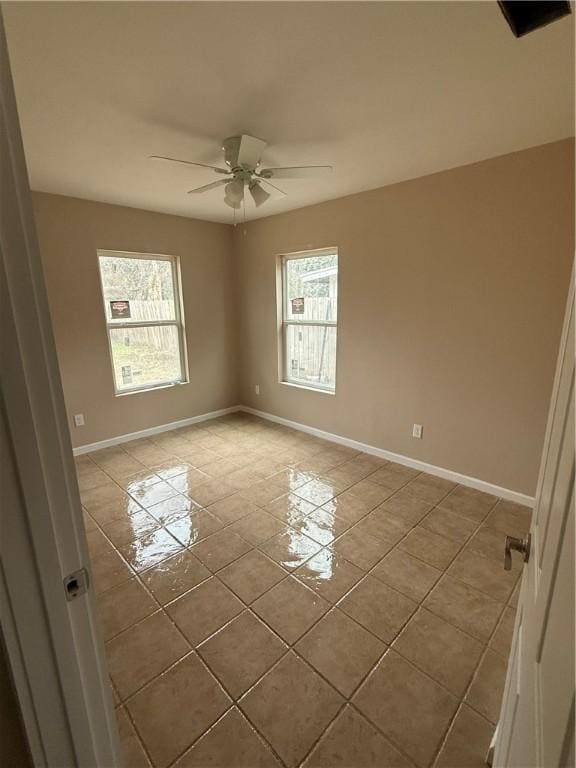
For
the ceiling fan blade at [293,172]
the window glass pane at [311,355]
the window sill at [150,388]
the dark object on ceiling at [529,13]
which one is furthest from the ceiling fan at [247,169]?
the window sill at [150,388]

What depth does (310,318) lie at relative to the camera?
389 cm

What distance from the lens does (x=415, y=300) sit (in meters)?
2.92

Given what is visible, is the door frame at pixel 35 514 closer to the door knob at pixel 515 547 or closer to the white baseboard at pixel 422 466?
the door knob at pixel 515 547

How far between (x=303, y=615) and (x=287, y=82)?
8.28ft

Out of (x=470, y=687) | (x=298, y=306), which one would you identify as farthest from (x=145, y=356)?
(x=470, y=687)

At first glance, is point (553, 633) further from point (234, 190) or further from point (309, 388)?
point (309, 388)

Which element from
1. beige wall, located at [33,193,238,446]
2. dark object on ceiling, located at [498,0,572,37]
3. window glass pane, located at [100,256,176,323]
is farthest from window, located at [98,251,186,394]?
dark object on ceiling, located at [498,0,572,37]

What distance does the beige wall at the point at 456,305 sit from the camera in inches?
90.4

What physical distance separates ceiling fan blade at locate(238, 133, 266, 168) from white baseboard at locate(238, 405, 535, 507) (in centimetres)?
265

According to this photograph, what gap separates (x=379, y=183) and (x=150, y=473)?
10.6 feet

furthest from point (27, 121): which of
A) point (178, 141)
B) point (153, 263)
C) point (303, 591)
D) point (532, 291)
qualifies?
point (532, 291)

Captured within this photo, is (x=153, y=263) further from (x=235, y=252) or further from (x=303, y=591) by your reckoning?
(x=303, y=591)

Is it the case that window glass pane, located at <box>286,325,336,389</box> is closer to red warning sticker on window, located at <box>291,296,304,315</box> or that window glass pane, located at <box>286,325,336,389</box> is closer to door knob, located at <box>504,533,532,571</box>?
red warning sticker on window, located at <box>291,296,304,315</box>

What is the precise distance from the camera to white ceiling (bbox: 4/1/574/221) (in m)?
1.21
